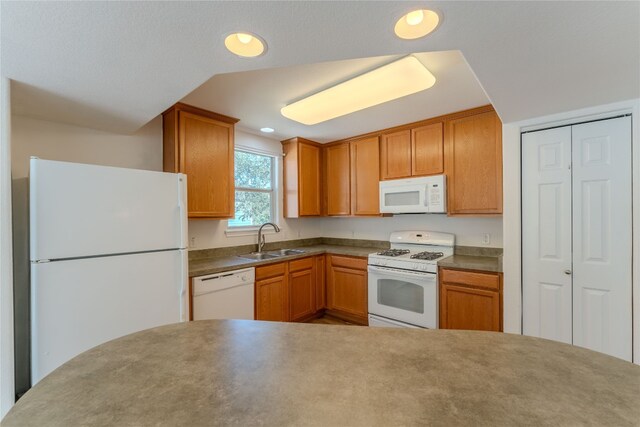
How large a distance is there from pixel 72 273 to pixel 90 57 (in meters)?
1.20

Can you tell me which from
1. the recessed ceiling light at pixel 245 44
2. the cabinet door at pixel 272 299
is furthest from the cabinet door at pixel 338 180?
the recessed ceiling light at pixel 245 44

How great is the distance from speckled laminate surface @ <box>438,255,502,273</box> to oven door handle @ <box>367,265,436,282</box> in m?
0.15

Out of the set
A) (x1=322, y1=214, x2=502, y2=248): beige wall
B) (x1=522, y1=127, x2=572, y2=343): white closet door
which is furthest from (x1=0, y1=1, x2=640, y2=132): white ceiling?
(x1=322, y1=214, x2=502, y2=248): beige wall

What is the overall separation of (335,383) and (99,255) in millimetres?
1734

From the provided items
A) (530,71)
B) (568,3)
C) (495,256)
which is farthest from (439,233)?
(568,3)

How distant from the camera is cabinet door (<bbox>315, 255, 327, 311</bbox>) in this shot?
350cm

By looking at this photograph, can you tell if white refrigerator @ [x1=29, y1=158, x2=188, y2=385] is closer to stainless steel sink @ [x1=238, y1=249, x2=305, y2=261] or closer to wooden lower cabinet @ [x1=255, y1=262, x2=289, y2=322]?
wooden lower cabinet @ [x1=255, y1=262, x2=289, y2=322]

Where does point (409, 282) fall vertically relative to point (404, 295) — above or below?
above

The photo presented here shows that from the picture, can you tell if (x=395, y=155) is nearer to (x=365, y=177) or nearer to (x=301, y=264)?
(x=365, y=177)

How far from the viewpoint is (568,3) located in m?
0.99

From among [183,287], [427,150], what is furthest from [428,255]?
[183,287]

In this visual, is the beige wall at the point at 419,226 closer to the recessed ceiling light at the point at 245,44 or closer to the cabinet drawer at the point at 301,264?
the cabinet drawer at the point at 301,264

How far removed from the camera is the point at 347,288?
11.0ft

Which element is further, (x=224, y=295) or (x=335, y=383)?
(x=224, y=295)
